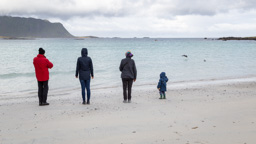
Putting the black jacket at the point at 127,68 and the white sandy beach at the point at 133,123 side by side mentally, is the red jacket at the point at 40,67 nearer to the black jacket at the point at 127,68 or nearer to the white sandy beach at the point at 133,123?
the white sandy beach at the point at 133,123

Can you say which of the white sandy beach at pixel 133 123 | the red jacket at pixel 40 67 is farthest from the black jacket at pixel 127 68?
the red jacket at pixel 40 67

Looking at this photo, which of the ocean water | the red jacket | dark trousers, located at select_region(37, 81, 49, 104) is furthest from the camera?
the ocean water

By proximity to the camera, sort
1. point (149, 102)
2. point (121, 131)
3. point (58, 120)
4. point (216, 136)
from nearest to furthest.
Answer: point (216, 136) → point (121, 131) → point (58, 120) → point (149, 102)

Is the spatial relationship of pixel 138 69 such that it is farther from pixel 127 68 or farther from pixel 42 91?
pixel 42 91

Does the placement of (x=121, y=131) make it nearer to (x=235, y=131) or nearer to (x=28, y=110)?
(x=235, y=131)

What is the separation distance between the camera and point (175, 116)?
666 cm

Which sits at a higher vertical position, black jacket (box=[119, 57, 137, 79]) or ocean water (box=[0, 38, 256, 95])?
black jacket (box=[119, 57, 137, 79])

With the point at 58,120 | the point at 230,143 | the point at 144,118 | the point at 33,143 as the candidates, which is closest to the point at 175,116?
the point at 144,118

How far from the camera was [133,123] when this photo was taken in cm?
608

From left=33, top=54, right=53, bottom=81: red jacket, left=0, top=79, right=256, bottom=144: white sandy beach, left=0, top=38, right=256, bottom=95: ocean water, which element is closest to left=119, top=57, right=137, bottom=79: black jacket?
left=0, top=79, right=256, bottom=144: white sandy beach

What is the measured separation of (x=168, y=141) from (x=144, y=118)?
175cm

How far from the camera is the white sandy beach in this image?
5012 millimetres

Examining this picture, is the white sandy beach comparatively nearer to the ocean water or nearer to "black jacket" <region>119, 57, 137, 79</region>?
"black jacket" <region>119, 57, 137, 79</region>

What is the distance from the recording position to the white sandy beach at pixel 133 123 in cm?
501
